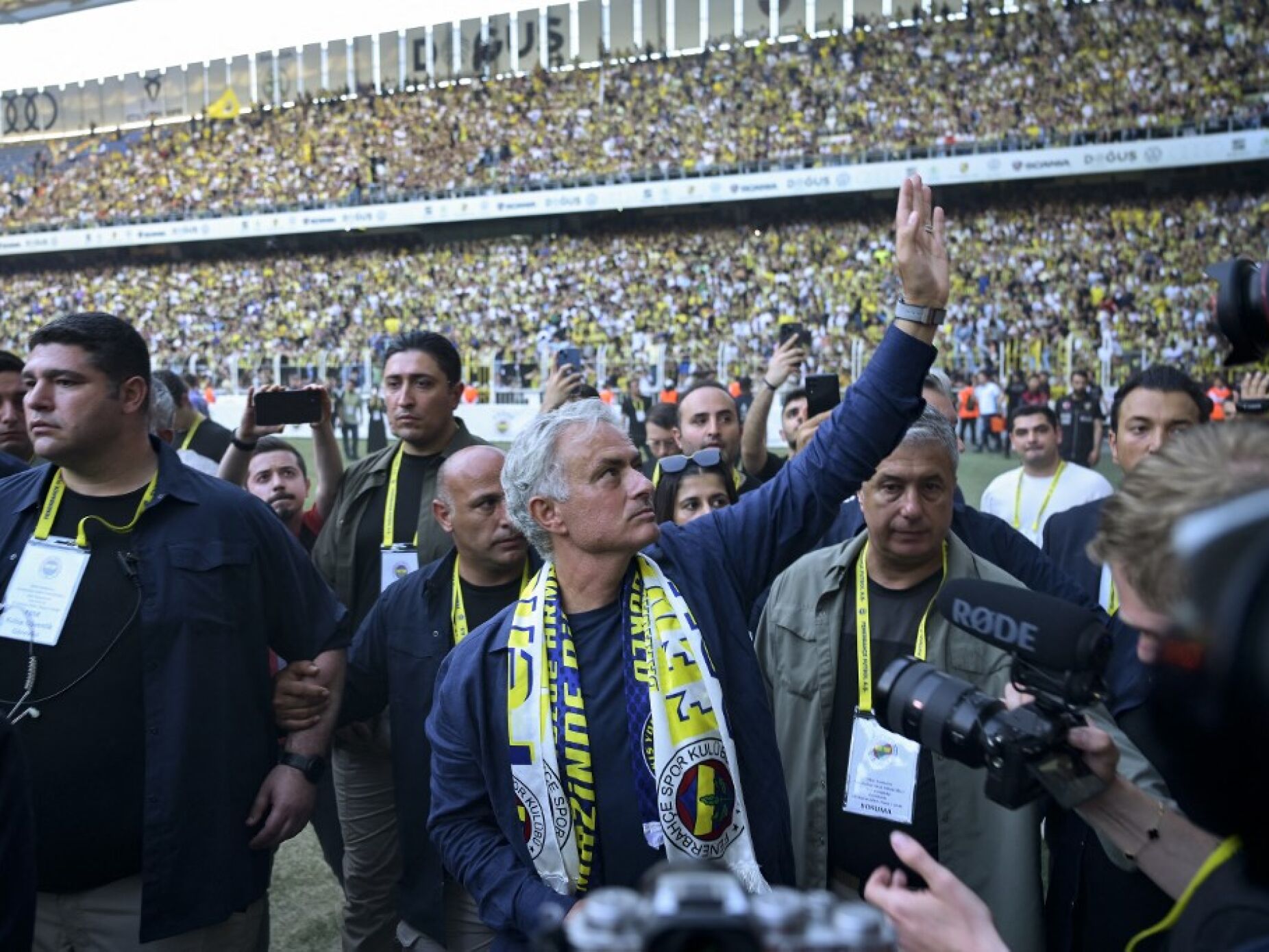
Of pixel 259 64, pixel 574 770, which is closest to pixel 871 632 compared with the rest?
pixel 574 770

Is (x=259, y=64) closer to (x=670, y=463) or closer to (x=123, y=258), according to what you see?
(x=123, y=258)

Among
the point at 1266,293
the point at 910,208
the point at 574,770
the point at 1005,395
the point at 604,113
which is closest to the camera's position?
the point at 1266,293

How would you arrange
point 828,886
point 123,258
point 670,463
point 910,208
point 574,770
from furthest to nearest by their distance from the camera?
point 123,258 < point 670,463 < point 828,886 < point 910,208 < point 574,770

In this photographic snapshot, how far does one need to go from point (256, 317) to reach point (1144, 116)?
24.0 meters

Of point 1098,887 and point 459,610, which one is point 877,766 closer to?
point 1098,887

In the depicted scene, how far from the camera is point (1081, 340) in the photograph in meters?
20.9

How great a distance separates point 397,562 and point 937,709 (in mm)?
2743

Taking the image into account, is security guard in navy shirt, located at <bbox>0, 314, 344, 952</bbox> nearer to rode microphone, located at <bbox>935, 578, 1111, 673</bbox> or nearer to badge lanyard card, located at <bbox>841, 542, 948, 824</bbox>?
badge lanyard card, located at <bbox>841, 542, 948, 824</bbox>

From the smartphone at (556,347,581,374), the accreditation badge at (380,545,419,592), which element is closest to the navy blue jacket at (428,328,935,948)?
the accreditation badge at (380,545,419,592)

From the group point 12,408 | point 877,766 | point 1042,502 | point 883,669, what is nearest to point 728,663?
point 883,669

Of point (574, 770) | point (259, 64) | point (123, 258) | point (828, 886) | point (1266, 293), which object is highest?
point (259, 64)

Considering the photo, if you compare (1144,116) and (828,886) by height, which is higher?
(1144,116)

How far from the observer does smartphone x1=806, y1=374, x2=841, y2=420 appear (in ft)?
13.6

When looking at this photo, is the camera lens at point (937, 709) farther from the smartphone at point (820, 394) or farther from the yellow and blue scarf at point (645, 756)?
the smartphone at point (820, 394)
